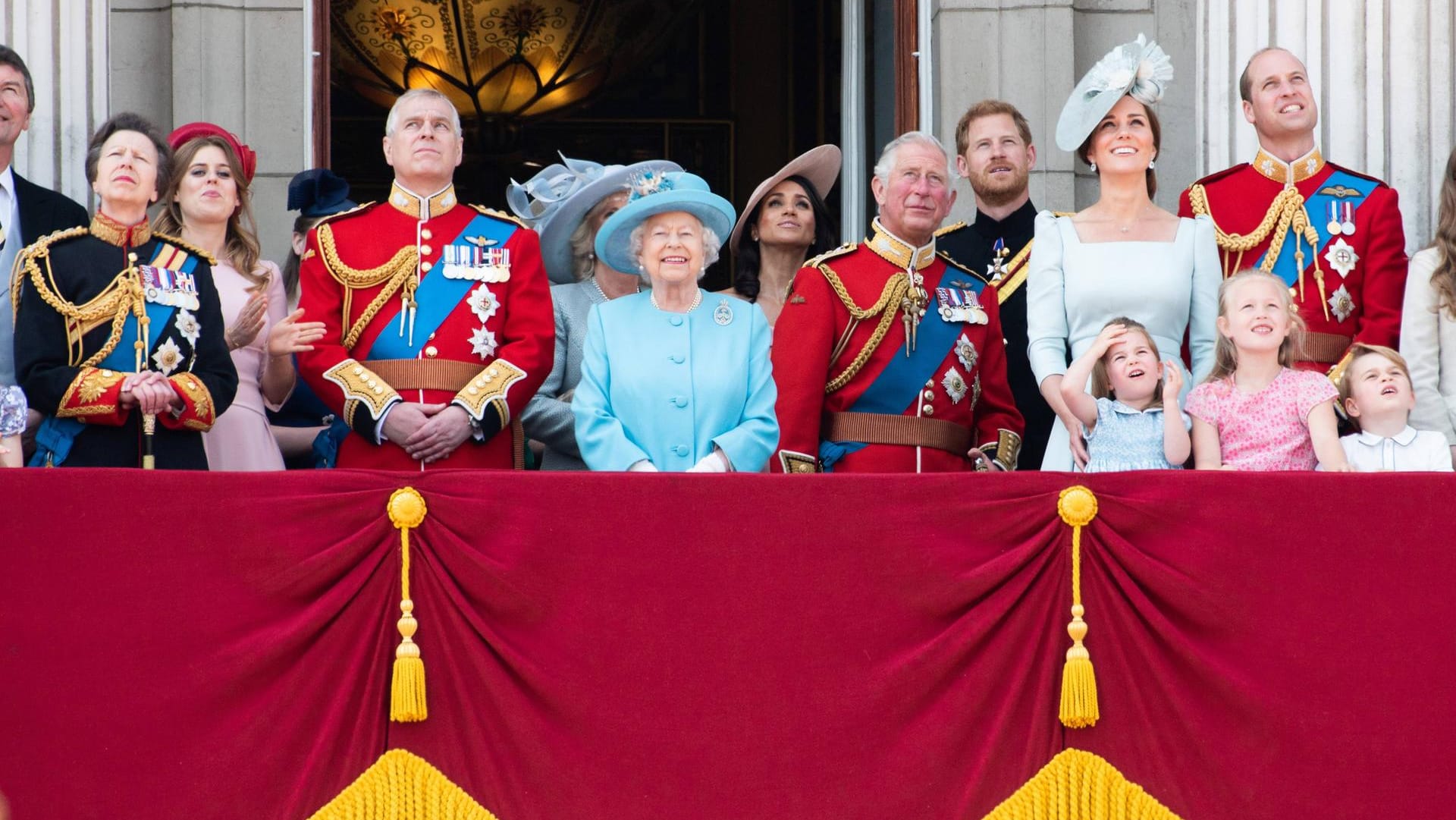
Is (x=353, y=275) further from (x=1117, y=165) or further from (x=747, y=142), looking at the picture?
(x=747, y=142)

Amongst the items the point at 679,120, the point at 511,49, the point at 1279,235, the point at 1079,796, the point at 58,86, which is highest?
the point at 511,49

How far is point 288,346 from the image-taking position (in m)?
4.90

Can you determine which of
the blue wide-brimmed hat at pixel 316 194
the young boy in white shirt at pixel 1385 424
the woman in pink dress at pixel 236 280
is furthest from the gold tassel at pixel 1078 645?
the blue wide-brimmed hat at pixel 316 194

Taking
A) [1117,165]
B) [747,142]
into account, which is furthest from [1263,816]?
[747,142]

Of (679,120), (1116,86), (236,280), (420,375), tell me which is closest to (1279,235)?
(1116,86)

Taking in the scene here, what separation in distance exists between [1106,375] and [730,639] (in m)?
1.20

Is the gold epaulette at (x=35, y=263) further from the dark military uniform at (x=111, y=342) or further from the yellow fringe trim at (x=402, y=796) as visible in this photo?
the yellow fringe trim at (x=402, y=796)

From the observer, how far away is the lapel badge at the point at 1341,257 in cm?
526

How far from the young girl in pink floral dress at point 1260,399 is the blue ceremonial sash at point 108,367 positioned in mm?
2326

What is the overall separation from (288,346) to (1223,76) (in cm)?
309

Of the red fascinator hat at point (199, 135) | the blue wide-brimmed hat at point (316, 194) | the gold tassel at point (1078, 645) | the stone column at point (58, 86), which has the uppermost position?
the stone column at point (58, 86)

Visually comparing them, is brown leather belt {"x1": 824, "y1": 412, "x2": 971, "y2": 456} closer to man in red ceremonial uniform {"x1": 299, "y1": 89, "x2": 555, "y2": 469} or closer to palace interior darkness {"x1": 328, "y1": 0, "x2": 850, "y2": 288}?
man in red ceremonial uniform {"x1": 299, "y1": 89, "x2": 555, "y2": 469}

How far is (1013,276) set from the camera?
5.68 meters

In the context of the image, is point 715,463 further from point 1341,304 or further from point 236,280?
point 1341,304
